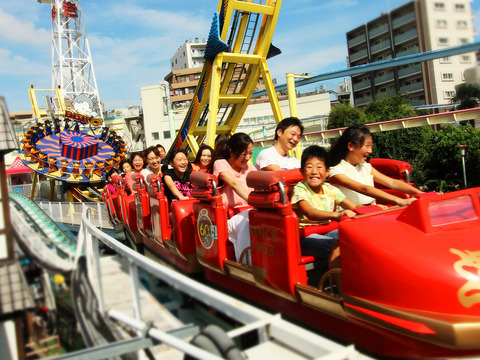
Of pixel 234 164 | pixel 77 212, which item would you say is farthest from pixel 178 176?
pixel 77 212

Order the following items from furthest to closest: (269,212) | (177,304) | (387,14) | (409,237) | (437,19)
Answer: (269,212) < (409,237) < (177,304) < (387,14) < (437,19)

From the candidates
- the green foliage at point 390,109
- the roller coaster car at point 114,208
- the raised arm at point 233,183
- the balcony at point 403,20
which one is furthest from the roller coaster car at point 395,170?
the green foliage at point 390,109

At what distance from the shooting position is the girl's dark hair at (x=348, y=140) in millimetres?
3228

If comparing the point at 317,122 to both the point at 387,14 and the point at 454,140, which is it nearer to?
the point at 454,140

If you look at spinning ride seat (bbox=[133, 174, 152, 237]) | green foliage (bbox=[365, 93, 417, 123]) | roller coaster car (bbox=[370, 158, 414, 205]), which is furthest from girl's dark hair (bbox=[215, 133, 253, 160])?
green foliage (bbox=[365, 93, 417, 123])

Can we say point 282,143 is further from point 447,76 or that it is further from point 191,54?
point 191,54

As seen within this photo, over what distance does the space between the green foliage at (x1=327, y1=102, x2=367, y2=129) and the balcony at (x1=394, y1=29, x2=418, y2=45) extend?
26.2 m

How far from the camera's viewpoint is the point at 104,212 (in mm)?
10430

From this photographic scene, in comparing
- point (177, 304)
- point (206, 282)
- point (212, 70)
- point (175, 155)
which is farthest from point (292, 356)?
point (212, 70)

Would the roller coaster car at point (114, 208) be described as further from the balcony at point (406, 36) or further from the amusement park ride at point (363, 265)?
the balcony at point (406, 36)

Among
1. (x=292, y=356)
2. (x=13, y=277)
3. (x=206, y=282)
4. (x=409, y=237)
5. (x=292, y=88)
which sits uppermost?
(x=292, y=88)

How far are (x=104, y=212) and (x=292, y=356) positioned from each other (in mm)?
9854

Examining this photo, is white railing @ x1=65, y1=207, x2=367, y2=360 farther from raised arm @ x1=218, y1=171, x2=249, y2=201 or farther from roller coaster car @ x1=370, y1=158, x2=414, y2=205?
roller coaster car @ x1=370, y1=158, x2=414, y2=205

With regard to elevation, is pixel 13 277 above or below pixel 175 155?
below
